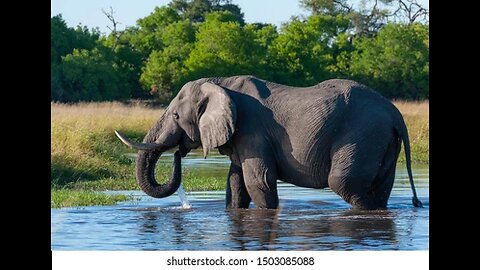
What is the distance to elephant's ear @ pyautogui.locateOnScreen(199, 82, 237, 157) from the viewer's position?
39.4ft

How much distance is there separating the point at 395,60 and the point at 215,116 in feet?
91.6

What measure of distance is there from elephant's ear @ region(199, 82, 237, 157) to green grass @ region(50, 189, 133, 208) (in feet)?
6.65

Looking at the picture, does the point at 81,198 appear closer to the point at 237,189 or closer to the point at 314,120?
the point at 237,189

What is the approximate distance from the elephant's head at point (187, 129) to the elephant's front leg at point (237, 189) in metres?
0.43

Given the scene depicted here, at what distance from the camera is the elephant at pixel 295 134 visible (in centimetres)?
1197

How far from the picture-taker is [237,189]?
41.1ft

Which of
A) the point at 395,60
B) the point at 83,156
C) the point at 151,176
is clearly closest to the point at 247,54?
the point at 395,60

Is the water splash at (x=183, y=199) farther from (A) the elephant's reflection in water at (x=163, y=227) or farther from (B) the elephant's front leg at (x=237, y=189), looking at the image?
(B) the elephant's front leg at (x=237, y=189)

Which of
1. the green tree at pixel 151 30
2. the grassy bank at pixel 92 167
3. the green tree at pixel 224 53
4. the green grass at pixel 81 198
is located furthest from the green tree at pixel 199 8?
the green grass at pixel 81 198

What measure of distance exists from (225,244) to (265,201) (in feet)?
5.39

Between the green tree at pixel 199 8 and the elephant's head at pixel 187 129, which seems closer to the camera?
the elephant's head at pixel 187 129
